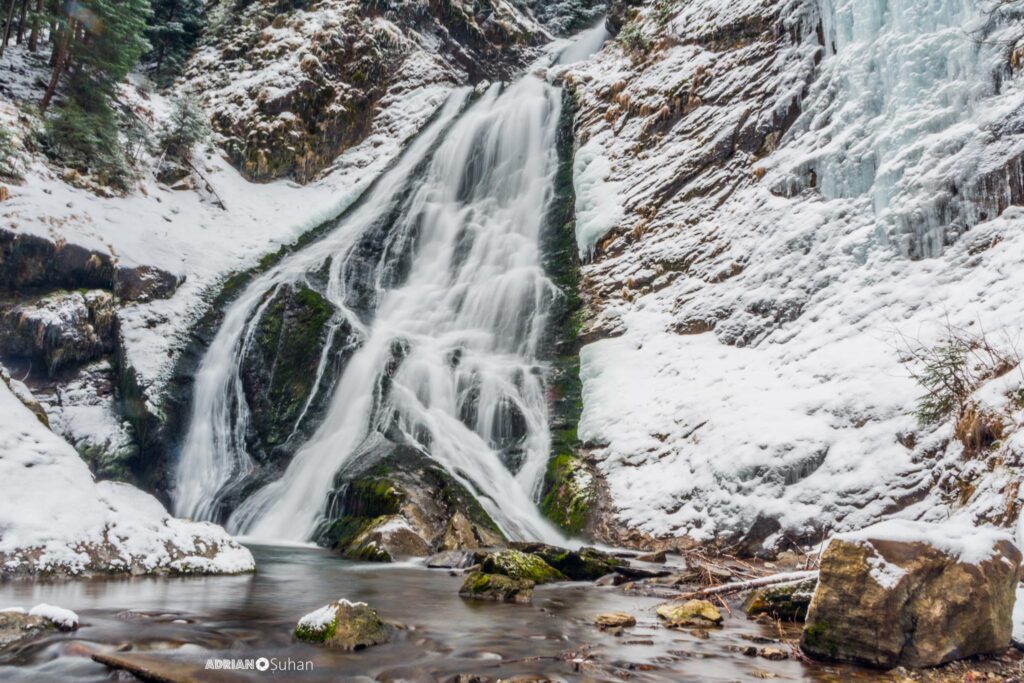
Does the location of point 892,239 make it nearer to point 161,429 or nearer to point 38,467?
point 38,467

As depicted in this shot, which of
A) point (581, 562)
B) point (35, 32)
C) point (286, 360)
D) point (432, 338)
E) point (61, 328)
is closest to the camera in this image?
point (581, 562)

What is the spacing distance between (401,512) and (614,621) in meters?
4.80

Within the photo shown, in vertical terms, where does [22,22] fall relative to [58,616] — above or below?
above

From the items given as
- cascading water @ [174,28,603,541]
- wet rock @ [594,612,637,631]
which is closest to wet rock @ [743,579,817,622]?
wet rock @ [594,612,637,631]

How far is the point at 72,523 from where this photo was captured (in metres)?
5.36

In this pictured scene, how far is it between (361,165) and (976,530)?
21.8 metres

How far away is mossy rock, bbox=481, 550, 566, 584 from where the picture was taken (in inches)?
236

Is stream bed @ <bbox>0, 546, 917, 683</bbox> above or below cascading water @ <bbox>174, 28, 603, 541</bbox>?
below

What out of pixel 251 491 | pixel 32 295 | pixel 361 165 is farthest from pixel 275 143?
pixel 251 491

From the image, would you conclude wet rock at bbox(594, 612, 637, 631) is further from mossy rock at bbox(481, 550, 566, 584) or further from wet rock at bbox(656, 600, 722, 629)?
mossy rock at bbox(481, 550, 566, 584)

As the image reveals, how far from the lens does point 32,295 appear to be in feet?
42.2

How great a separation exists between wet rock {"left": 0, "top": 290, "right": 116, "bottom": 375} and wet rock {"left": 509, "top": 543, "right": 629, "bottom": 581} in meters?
11.2

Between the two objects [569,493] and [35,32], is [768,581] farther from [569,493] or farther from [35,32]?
[35,32]

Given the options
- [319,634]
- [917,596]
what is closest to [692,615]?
[917,596]
